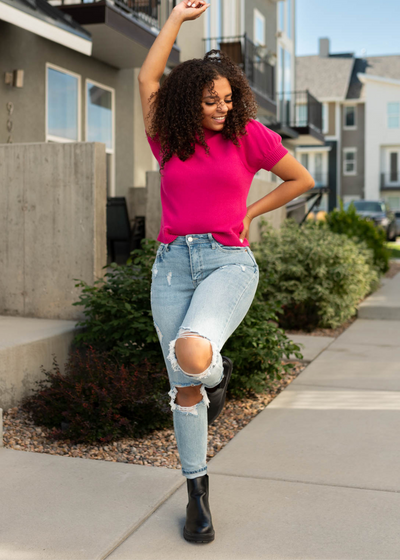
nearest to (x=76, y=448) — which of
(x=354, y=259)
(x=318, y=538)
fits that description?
(x=318, y=538)

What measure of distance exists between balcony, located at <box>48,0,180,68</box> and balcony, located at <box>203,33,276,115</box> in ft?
12.8

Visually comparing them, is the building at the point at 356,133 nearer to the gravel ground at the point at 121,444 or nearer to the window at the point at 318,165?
the window at the point at 318,165

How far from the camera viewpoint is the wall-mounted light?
7.97 meters

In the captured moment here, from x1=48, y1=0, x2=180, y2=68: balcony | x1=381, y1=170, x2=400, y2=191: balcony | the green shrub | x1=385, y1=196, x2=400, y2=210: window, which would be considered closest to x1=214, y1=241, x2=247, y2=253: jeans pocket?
the green shrub

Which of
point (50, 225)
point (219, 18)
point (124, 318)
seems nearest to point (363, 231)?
point (219, 18)

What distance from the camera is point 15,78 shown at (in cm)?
809

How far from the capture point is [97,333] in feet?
15.0

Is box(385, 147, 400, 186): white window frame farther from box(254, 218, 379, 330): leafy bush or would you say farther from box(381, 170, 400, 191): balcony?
box(254, 218, 379, 330): leafy bush


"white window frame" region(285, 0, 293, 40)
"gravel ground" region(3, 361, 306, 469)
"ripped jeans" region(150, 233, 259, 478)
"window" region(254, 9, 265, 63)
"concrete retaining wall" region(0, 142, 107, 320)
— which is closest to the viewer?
"ripped jeans" region(150, 233, 259, 478)

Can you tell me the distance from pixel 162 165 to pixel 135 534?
145 cm

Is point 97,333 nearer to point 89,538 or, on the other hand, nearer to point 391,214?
point 89,538

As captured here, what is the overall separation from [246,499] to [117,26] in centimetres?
756

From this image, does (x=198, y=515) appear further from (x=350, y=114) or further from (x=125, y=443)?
(x=350, y=114)

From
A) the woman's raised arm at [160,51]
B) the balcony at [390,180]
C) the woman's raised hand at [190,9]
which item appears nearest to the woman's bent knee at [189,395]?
the woman's raised arm at [160,51]
